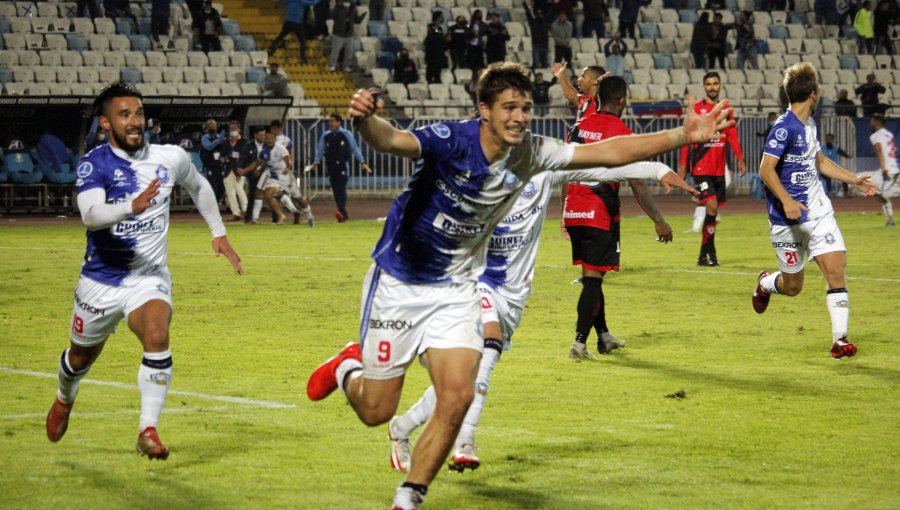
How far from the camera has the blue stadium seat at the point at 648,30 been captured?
44.4 metres

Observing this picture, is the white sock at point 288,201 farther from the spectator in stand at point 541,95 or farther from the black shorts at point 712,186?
the black shorts at point 712,186

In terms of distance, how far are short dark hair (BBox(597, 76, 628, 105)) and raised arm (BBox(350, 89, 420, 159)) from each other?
544 cm

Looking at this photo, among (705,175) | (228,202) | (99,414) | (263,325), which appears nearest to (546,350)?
(263,325)

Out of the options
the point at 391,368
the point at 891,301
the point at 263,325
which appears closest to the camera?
the point at 391,368

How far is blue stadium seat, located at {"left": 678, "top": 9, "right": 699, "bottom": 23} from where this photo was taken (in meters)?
45.4

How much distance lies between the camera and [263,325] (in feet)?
45.4

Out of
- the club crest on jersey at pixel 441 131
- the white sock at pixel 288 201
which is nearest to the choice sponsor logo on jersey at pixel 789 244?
the club crest on jersey at pixel 441 131

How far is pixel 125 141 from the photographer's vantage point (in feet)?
26.4

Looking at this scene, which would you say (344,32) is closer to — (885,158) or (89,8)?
(89,8)

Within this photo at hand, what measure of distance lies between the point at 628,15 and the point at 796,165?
1235 inches

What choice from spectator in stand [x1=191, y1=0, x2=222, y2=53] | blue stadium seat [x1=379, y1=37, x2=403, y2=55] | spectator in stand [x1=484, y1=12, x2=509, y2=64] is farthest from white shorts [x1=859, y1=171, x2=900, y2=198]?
spectator in stand [x1=191, y1=0, x2=222, y2=53]

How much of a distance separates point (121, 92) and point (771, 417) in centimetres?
450

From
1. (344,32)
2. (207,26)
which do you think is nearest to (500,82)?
(207,26)

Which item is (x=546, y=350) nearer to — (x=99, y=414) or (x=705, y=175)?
(x=99, y=414)
